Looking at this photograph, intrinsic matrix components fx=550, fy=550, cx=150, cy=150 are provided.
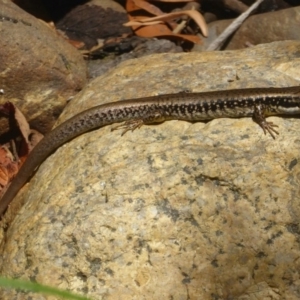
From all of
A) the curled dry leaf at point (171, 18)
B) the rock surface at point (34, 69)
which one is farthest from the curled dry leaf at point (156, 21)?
the rock surface at point (34, 69)

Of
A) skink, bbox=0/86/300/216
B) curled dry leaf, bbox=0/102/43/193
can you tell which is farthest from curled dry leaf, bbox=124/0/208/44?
skink, bbox=0/86/300/216

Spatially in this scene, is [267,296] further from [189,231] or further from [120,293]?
[120,293]

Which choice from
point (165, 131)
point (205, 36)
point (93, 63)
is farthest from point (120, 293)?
point (205, 36)

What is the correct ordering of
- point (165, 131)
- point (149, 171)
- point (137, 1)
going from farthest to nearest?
point (137, 1) < point (165, 131) < point (149, 171)

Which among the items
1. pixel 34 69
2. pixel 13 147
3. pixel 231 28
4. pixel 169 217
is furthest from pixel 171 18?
pixel 169 217

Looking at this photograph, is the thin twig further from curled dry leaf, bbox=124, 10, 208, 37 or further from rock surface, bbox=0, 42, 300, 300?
rock surface, bbox=0, 42, 300, 300

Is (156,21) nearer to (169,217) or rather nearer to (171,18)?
(171,18)

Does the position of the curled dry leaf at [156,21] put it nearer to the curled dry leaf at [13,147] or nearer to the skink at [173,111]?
the curled dry leaf at [13,147]
